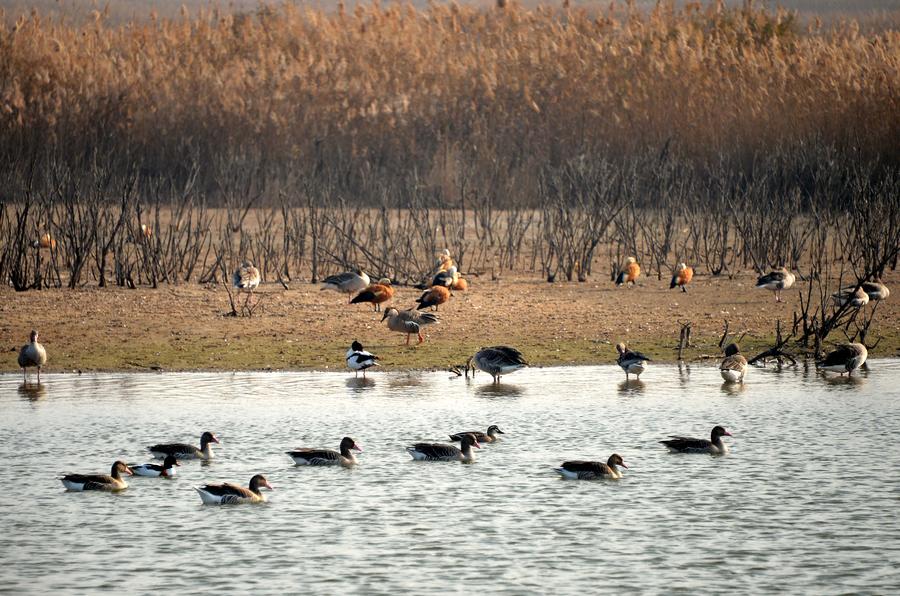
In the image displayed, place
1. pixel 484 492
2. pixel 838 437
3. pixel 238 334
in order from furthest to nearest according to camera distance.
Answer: pixel 238 334 → pixel 838 437 → pixel 484 492

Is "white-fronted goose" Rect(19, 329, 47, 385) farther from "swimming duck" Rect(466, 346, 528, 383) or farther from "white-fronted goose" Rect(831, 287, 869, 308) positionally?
"white-fronted goose" Rect(831, 287, 869, 308)

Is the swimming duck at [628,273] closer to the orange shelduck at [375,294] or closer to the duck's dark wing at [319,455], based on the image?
the orange shelduck at [375,294]

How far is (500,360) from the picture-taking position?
15.8 meters

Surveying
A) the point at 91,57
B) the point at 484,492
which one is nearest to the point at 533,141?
the point at 91,57

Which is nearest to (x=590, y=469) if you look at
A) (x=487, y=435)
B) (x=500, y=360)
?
(x=487, y=435)

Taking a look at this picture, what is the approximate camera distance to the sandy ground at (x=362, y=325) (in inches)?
698

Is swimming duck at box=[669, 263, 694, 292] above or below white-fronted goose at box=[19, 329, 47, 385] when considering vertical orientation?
above

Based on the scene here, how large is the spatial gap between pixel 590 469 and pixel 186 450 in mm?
3674

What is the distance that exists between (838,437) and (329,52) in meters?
23.7

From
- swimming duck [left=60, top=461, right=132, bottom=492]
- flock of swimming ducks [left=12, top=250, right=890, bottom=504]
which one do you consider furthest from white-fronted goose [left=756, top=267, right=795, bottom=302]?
swimming duck [left=60, top=461, right=132, bottom=492]

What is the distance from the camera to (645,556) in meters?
9.02

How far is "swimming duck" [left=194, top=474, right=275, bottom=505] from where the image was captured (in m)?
10.5

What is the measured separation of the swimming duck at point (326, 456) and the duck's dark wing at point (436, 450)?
2.05ft

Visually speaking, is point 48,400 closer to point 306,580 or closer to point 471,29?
point 306,580
